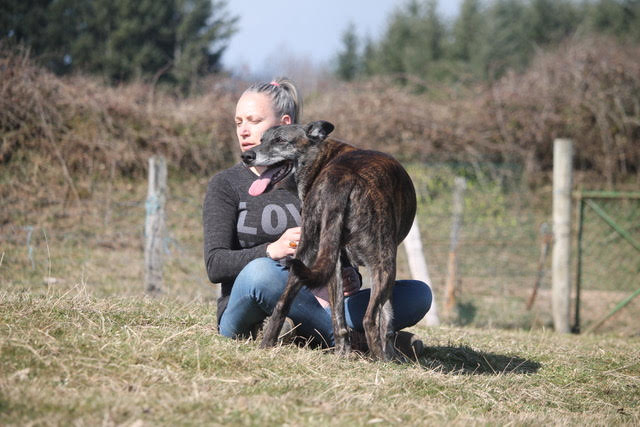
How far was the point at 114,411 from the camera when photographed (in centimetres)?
230

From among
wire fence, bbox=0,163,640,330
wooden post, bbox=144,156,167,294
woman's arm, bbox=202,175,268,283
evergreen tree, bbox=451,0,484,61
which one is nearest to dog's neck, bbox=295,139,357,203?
woman's arm, bbox=202,175,268,283

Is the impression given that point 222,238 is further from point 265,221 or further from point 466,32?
point 466,32

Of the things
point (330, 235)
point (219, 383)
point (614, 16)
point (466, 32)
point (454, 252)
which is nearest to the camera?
point (219, 383)

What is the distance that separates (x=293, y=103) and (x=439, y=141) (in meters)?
8.48

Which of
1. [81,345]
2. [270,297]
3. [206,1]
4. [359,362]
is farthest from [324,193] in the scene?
[206,1]

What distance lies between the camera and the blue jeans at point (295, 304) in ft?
11.3

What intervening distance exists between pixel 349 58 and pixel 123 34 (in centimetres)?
1640

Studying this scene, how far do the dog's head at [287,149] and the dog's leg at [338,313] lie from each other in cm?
66

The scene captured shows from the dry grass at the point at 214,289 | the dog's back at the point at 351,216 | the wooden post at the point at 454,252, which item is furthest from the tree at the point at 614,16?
the dog's back at the point at 351,216

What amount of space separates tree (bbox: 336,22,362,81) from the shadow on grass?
29.7 m

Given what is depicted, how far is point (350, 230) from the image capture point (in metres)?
3.24

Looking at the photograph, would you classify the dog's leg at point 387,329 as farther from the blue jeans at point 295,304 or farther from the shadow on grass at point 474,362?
the shadow on grass at point 474,362

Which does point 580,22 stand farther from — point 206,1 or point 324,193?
point 324,193

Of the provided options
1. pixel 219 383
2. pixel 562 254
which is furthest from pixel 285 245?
pixel 562 254
